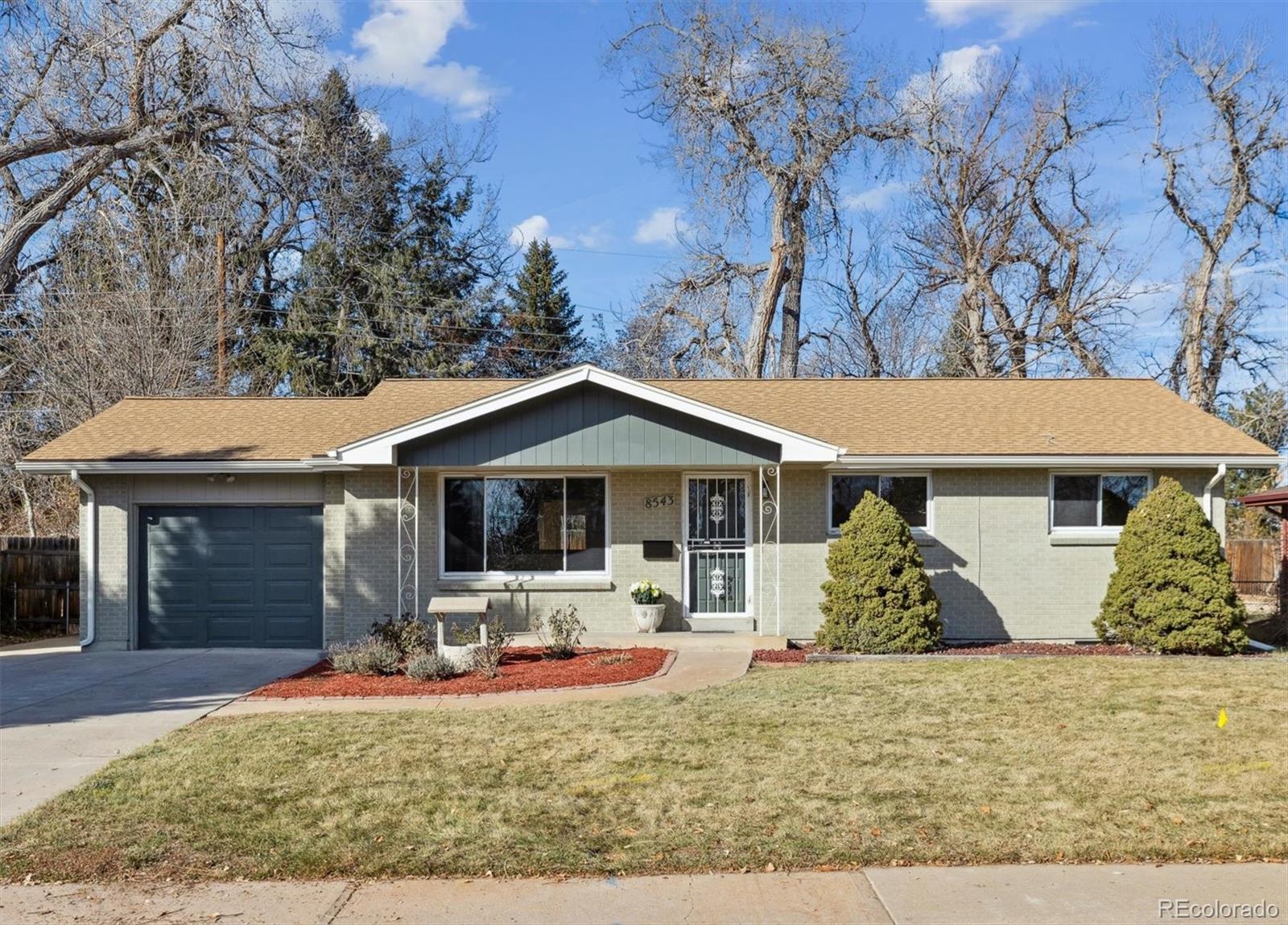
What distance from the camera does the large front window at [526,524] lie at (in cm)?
1421

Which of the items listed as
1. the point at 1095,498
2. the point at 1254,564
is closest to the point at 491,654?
the point at 1095,498

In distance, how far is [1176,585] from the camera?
1282 cm

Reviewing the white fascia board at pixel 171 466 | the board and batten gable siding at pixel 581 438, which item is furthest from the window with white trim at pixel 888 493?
the white fascia board at pixel 171 466

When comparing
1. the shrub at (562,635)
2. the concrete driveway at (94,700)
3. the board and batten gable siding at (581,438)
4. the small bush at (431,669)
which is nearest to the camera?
the concrete driveway at (94,700)

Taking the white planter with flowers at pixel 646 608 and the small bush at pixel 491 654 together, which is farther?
the white planter with flowers at pixel 646 608

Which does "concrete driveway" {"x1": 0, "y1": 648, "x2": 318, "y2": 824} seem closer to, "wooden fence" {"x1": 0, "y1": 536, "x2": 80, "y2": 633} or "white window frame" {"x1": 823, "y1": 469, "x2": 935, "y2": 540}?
"wooden fence" {"x1": 0, "y1": 536, "x2": 80, "y2": 633}

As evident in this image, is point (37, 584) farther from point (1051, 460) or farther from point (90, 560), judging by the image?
point (1051, 460)

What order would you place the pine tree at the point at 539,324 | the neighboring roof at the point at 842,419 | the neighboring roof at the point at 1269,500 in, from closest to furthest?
the neighboring roof at the point at 842,419
the neighboring roof at the point at 1269,500
the pine tree at the point at 539,324

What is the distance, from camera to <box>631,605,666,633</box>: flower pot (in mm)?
13711

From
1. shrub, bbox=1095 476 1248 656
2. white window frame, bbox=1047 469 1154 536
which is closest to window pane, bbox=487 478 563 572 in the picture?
white window frame, bbox=1047 469 1154 536

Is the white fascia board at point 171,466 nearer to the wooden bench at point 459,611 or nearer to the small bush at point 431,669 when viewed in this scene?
the wooden bench at point 459,611

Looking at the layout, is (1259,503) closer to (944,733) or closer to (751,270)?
(944,733)

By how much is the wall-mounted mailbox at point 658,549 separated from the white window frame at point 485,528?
50 cm

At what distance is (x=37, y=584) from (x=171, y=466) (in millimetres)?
5930
